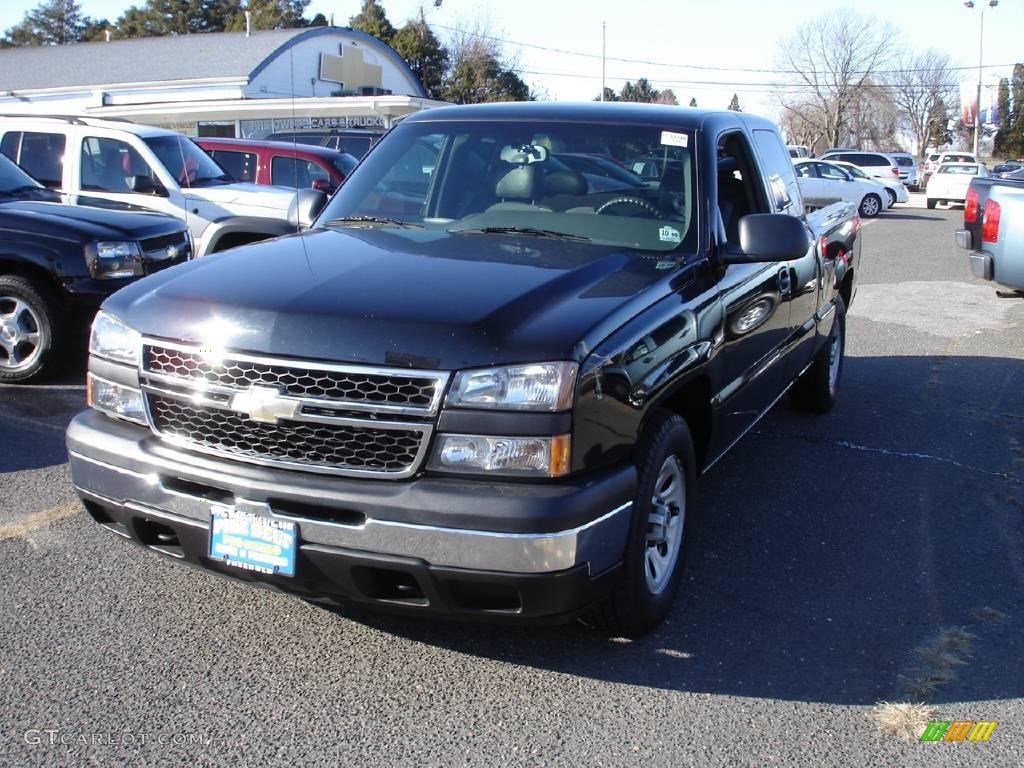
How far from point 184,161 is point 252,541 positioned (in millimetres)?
8571

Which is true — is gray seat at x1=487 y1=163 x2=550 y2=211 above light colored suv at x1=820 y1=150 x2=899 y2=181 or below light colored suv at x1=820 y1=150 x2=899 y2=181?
below

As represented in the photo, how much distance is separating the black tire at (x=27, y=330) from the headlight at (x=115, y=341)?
11.9ft

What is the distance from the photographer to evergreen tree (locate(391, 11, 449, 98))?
53.9 m

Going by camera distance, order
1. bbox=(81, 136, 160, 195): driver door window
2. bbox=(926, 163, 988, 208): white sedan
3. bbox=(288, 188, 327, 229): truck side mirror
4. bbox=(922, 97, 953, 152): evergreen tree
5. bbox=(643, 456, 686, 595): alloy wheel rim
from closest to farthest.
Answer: bbox=(643, 456, 686, 595): alloy wheel rim → bbox=(288, 188, 327, 229): truck side mirror → bbox=(81, 136, 160, 195): driver door window → bbox=(926, 163, 988, 208): white sedan → bbox=(922, 97, 953, 152): evergreen tree

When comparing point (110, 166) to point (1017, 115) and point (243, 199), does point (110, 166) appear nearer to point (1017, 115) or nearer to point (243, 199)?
point (243, 199)

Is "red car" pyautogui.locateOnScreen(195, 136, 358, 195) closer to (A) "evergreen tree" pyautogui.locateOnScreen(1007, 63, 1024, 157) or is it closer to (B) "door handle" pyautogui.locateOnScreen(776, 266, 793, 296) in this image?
(B) "door handle" pyautogui.locateOnScreen(776, 266, 793, 296)

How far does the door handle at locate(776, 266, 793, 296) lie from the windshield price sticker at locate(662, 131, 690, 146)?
89cm

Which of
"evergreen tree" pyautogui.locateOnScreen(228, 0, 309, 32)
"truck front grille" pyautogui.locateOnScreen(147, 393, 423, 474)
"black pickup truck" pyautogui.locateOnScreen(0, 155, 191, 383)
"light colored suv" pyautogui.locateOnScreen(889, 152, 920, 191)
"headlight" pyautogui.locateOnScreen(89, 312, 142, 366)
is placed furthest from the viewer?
"evergreen tree" pyautogui.locateOnScreen(228, 0, 309, 32)

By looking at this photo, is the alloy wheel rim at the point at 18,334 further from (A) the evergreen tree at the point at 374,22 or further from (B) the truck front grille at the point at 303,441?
(A) the evergreen tree at the point at 374,22

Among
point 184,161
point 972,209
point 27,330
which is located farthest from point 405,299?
point 184,161

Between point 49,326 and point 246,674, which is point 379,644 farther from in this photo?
point 49,326

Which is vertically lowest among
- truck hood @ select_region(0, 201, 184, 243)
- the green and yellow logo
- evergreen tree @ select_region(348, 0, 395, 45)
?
the green and yellow logo

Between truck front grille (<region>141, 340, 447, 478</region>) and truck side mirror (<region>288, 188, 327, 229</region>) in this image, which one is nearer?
truck front grille (<region>141, 340, 447, 478</region>)

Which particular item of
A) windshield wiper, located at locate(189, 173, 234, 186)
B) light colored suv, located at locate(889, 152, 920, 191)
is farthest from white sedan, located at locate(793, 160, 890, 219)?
windshield wiper, located at locate(189, 173, 234, 186)
